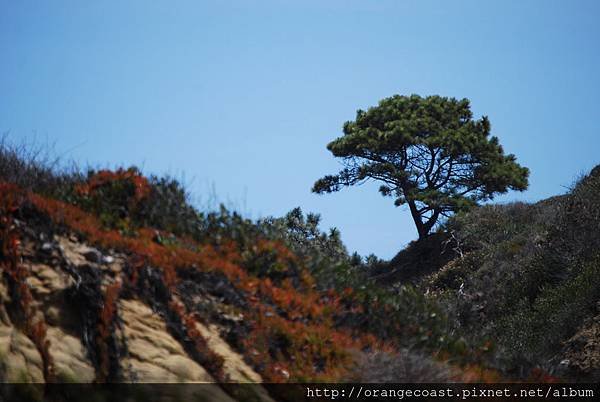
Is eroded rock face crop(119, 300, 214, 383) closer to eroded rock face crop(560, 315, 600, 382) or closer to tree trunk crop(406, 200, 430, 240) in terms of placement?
eroded rock face crop(560, 315, 600, 382)

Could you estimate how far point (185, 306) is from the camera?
7691mm

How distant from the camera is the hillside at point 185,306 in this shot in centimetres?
656

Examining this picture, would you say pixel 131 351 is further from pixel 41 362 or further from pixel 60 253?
pixel 60 253

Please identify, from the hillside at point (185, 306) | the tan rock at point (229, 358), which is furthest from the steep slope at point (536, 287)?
the tan rock at point (229, 358)

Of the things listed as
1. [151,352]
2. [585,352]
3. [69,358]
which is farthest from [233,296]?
[585,352]

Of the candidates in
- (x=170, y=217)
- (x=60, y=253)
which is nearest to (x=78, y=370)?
(x=60, y=253)

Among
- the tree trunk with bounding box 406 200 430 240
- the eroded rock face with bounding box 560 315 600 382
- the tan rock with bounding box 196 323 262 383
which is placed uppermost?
the tree trunk with bounding box 406 200 430 240

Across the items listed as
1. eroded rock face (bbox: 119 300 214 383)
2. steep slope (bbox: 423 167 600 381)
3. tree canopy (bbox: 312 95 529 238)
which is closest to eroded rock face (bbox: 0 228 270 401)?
eroded rock face (bbox: 119 300 214 383)

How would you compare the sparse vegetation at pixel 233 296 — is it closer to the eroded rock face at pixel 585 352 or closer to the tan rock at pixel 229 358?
the tan rock at pixel 229 358

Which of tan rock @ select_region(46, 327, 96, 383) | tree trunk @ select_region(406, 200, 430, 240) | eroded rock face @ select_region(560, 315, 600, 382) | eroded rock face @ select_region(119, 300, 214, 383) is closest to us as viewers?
tan rock @ select_region(46, 327, 96, 383)

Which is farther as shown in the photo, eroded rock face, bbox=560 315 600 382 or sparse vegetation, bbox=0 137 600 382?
eroded rock face, bbox=560 315 600 382

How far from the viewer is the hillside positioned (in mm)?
6559

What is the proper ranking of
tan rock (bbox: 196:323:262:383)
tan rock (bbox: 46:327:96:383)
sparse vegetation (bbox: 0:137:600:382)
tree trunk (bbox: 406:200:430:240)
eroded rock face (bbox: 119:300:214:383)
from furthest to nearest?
tree trunk (bbox: 406:200:430:240)
tan rock (bbox: 196:323:262:383)
sparse vegetation (bbox: 0:137:600:382)
eroded rock face (bbox: 119:300:214:383)
tan rock (bbox: 46:327:96:383)

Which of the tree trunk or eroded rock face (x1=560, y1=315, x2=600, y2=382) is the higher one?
the tree trunk
